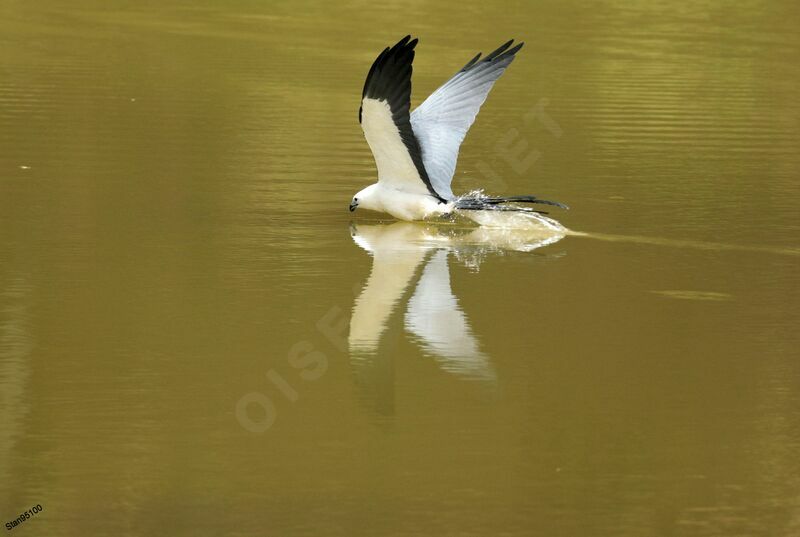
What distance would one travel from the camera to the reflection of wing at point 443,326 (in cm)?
637

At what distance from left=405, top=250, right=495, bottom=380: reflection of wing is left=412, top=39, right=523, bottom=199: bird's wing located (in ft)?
4.35

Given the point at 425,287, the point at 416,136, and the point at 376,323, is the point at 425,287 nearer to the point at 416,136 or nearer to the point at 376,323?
the point at 376,323

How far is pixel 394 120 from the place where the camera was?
847cm

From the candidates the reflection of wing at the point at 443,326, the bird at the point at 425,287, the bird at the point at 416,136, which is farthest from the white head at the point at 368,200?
the reflection of wing at the point at 443,326

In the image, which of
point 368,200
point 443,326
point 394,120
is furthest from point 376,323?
point 368,200

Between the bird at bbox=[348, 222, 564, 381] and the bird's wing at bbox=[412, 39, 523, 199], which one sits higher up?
the bird's wing at bbox=[412, 39, 523, 199]

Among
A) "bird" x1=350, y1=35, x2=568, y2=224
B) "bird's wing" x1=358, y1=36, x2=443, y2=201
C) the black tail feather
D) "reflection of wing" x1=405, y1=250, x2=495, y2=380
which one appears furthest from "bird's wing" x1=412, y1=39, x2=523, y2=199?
"reflection of wing" x1=405, y1=250, x2=495, y2=380

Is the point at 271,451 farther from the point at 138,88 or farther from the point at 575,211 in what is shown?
the point at 138,88

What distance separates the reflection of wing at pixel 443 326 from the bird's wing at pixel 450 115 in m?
1.33

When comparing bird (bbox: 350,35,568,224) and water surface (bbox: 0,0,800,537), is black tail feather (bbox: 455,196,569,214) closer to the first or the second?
bird (bbox: 350,35,568,224)

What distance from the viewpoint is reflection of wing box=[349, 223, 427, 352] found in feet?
22.4

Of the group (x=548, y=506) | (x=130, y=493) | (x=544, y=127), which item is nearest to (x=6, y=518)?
(x=130, y=493)

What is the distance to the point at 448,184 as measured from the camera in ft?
30.3

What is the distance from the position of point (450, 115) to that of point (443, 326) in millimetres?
2910
